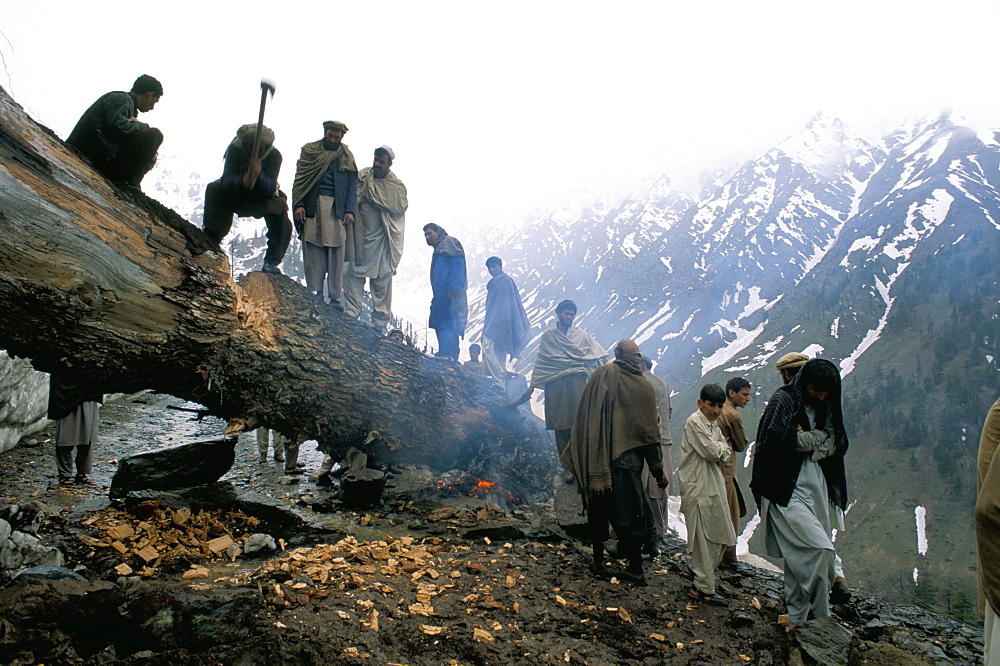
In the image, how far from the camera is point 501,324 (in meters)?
7.23

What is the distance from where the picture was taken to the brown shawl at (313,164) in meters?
5.52

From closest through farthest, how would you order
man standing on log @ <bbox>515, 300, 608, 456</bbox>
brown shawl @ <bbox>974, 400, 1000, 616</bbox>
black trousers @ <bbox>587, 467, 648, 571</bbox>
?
brown shawl @ <bbox>974, 400, 1000, 616</bbox> < black trousers @ <bbox>587, 467, 648, 571</bbox> < man standing on log @ <bbox>515, 300, 608, 456</bbox>

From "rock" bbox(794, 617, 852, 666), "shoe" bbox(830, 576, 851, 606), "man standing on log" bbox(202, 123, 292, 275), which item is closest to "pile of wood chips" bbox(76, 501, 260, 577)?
"man standing on log" bbox(202, 123, 292, 275)

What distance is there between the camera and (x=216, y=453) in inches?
198

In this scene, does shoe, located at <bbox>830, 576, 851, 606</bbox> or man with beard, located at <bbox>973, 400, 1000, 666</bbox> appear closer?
man with beard, located at <bbox>973, 400, 1000, 666</bbox>

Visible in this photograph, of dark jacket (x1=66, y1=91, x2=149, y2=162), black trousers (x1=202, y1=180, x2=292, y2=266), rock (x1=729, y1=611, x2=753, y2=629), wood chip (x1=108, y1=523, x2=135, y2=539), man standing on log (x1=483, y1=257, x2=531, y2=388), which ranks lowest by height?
rock (x1=729, y1=611, x2=753, y2=629)

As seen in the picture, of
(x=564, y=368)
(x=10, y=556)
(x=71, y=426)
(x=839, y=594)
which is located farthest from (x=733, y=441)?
(x=71, y=426)

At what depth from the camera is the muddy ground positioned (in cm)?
225

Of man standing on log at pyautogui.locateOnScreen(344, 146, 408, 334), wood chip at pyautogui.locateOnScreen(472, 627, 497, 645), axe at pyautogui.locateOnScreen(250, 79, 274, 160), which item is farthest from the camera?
man standing on log at pyautogui.locateOnScreen(344, 146, 408, 334)

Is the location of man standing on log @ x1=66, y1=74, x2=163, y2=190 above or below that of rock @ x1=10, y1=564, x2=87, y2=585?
above

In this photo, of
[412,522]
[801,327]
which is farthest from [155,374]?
[801,327]

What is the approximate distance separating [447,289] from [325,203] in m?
1.90

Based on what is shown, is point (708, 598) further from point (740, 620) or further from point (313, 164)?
point (313, 164)

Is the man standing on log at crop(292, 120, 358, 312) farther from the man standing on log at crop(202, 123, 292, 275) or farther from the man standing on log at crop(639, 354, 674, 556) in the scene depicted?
the man standing on log at crop(639, 354, 674, 556)
